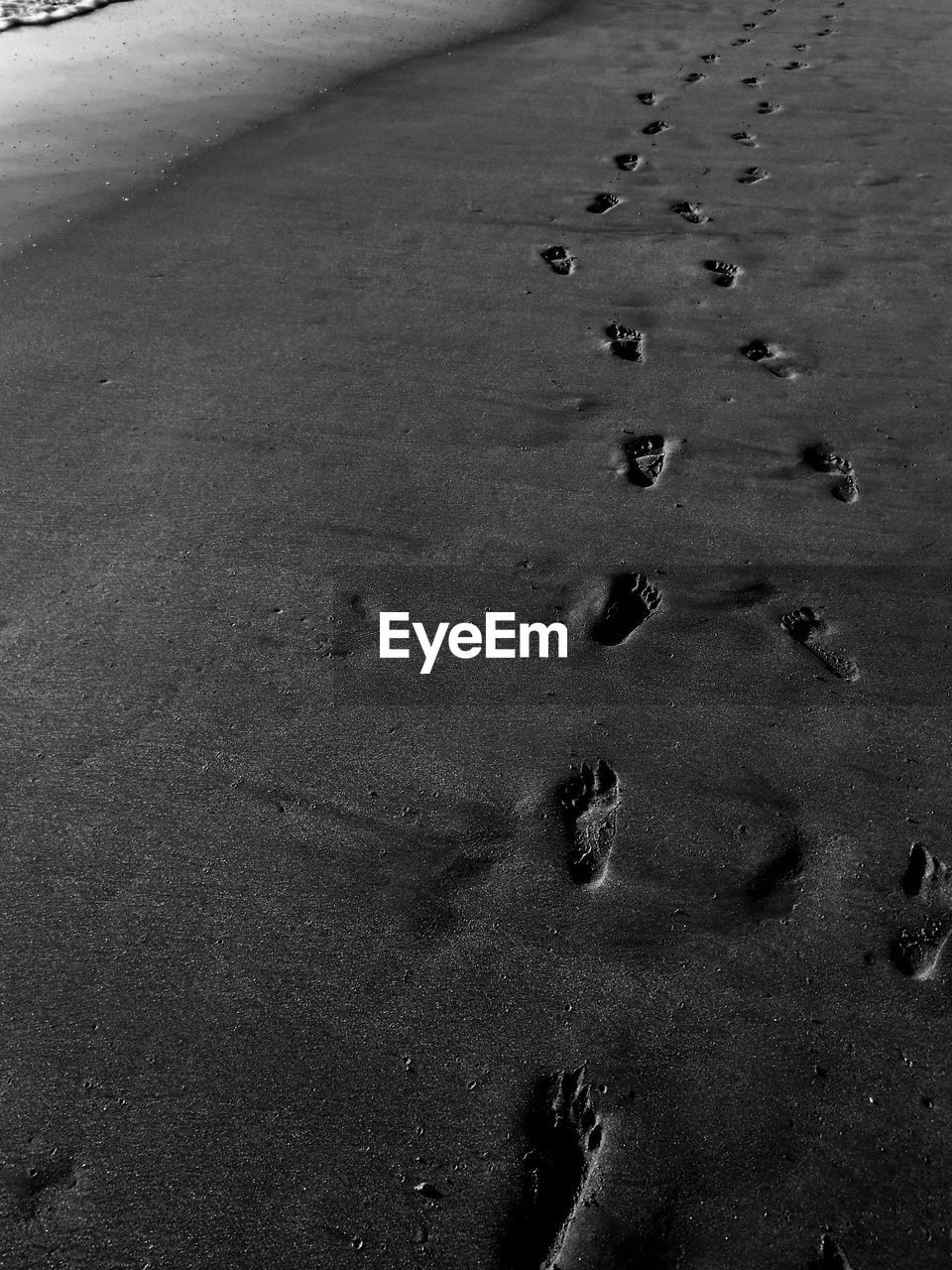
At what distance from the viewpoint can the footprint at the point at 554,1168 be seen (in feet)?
4.66

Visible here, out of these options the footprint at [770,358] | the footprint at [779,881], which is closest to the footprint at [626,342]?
the footprint at [770,358]

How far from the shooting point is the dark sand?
4.92ft

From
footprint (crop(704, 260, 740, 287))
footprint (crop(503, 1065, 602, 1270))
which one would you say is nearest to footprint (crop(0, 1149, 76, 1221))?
footprint (crop(503, 1065, 602, 1270))

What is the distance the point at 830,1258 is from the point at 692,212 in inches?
147

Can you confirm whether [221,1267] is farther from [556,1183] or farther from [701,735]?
[701,735]

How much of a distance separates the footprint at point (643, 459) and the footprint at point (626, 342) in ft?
1.44

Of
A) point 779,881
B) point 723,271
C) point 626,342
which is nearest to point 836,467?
point 626,342

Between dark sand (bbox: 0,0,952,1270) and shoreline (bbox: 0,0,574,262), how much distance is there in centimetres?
52

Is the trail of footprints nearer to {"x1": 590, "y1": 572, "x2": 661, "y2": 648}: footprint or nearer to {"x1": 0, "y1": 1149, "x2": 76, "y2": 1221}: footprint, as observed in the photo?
{"x1": 590, "y1": 572, "x2": 661, "y2": 648}: footprint

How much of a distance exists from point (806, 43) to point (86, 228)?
176 inches

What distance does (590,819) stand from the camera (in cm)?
194

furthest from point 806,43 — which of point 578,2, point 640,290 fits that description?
point 640,290

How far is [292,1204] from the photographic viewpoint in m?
1.46

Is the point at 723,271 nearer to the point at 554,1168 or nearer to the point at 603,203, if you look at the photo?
the point at 603,203
